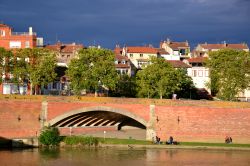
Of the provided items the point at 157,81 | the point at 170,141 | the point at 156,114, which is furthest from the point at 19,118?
the point at 157,81

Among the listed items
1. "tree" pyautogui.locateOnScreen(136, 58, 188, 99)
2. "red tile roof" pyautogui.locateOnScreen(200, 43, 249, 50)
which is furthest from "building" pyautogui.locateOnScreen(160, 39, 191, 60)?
"tree" pyautogui.locateOnScreen(136, 58, 188, 99)

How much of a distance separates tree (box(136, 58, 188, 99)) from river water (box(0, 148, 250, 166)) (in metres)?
17.9

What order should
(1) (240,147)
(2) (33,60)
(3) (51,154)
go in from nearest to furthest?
(3) (51,154) → (1) (240,147) → (2) (33,60)

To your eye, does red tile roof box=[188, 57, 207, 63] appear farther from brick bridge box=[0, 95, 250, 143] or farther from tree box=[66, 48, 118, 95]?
brick bridge box=[0, 95, 250, 143]

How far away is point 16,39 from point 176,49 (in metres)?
37.9

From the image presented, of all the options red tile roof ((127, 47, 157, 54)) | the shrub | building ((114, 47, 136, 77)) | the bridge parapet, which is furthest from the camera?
red tile roof ((127, 47, 157, 54))

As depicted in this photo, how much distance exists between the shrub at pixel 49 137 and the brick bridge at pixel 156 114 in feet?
6.77

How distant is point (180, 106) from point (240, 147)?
8782 mm

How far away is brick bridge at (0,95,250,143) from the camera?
2633 inches

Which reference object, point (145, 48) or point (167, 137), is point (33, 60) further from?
point (145, 48)

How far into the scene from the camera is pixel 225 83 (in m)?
80.5

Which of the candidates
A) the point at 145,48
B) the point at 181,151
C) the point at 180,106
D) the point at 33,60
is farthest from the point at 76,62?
the point at 145,48

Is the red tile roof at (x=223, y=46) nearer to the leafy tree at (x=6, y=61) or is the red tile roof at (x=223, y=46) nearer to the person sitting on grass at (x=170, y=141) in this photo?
the leafy tree at (x=6, y=61)

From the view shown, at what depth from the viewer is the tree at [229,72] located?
3145 inches
